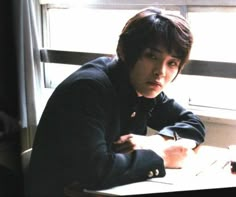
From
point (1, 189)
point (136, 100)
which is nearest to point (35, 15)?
point (136, 100)

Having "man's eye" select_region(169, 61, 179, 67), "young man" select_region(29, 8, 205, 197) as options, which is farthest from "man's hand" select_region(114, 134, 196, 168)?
"man's eye" select_region(169, 61, 179, 67)

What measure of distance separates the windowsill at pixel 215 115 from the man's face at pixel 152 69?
0.74 feet

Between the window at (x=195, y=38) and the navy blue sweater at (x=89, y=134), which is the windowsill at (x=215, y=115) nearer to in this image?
the window at (x=195, y=38)

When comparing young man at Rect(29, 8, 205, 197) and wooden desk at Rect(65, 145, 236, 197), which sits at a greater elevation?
young man at Rect(29, 8, 205, 197)

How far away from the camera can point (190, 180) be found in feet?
4.01

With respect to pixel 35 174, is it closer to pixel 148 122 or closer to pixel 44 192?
pixel 44 192

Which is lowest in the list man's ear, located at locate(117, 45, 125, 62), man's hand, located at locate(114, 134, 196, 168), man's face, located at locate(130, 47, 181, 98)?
man's hand, located at locate(114, 134, 196, 168)

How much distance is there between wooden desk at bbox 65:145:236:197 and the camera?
1.14 m

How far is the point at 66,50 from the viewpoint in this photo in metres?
1.44

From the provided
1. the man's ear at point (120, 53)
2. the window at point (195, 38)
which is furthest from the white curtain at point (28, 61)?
the man's ear at point (120, 53)

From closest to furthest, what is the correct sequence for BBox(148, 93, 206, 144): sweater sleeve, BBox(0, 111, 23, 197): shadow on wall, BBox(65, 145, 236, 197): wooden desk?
BBox(65, 145, 236, 197): wooden desk → BBox(0, 111, 23, 197): shadow on wall → BBox(148, 93, 206, 144): sweater sleeve

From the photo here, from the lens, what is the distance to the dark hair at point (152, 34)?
123cm

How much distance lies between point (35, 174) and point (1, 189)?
0.11 meters

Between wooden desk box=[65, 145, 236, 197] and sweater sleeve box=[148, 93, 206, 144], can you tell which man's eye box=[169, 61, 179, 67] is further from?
wooden desk box=[65, 145, 236, 197]
